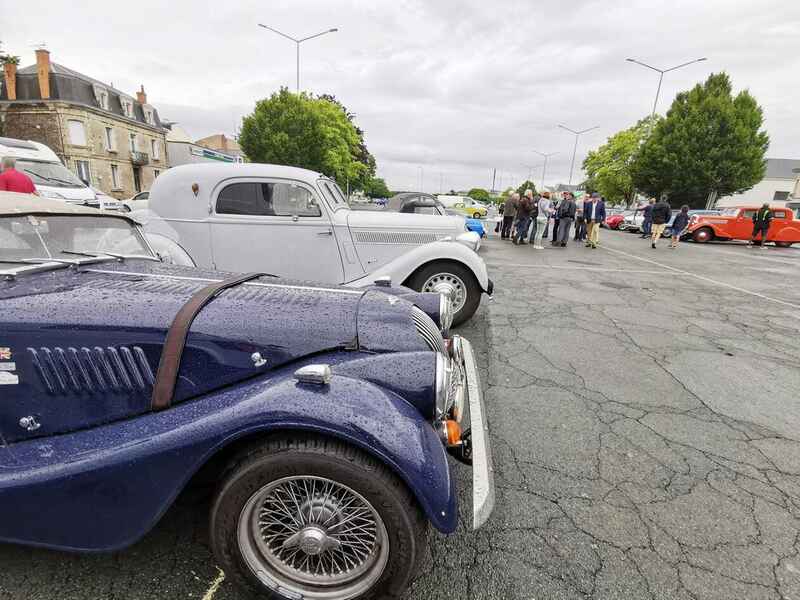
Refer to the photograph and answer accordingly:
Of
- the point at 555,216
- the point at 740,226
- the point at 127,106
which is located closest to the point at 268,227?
the point at 555,216

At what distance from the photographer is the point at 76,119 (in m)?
30.9

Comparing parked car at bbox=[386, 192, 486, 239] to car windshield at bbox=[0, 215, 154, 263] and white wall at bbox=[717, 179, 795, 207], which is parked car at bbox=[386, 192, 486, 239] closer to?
car windshield at bbox=[0, 215, 154, 263]

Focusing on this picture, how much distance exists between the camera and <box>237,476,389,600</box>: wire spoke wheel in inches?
60.3

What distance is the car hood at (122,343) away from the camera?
1.60m

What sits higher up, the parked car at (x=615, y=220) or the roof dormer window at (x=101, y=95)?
the roof dormer window at (x=101, y=95)

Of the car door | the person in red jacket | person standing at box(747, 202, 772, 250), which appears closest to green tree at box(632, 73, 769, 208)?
person standing at box(747, 202, 772, 250)

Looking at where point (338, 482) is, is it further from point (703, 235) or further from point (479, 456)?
point (703, 235)

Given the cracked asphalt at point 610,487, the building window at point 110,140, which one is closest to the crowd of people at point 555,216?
the cracked asphalt at point 610,487

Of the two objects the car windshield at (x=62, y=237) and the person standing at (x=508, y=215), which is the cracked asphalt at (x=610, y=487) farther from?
the person standing at (x=508, y=215)

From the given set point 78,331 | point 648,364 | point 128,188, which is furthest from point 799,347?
point 128,188

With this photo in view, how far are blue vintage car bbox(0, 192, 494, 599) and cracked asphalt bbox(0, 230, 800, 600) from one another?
299 mm

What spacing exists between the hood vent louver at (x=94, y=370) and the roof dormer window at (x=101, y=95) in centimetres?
4274

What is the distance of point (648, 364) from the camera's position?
13.3ft

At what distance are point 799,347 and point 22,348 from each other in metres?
7.15
